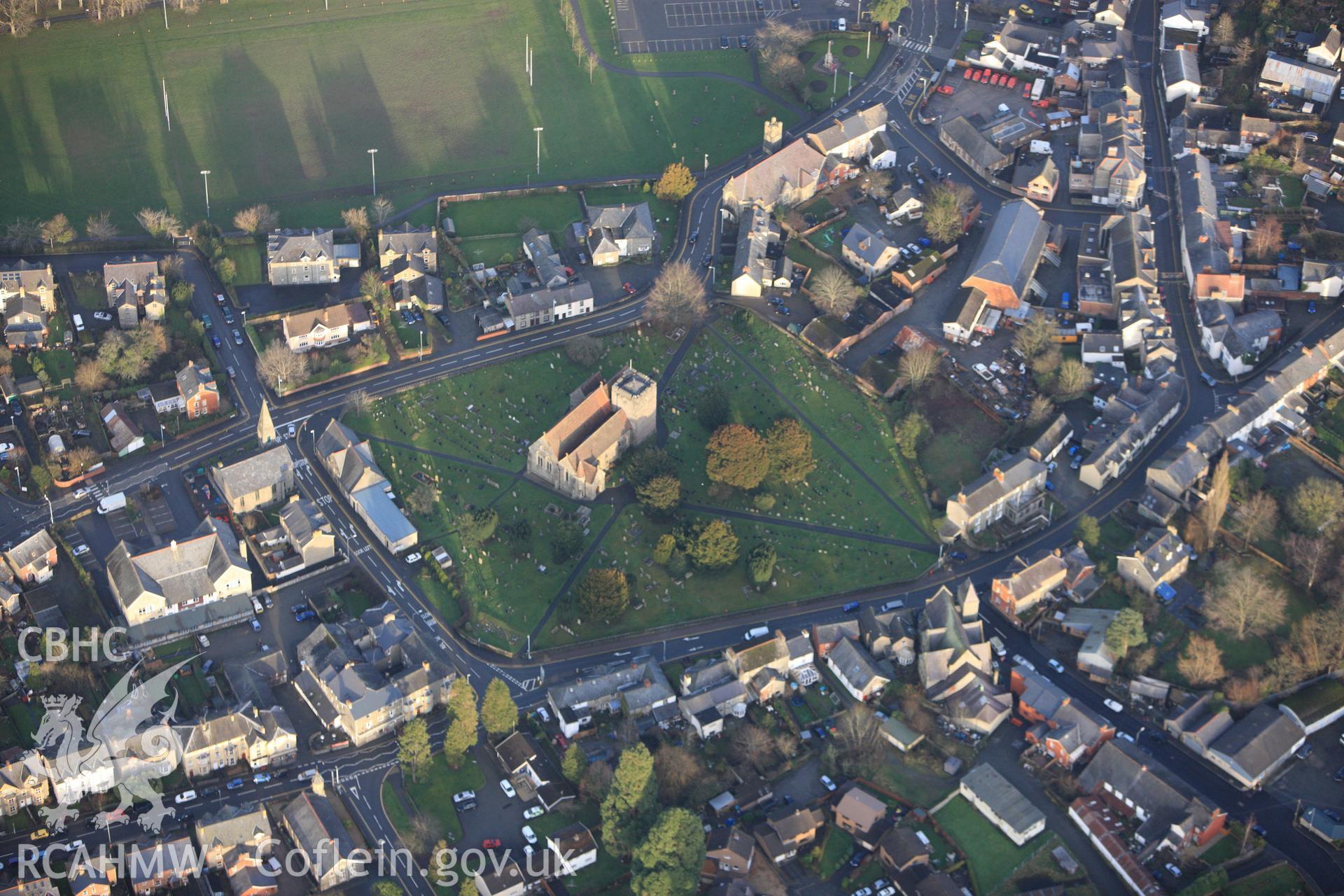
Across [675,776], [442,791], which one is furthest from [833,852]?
[442,791]

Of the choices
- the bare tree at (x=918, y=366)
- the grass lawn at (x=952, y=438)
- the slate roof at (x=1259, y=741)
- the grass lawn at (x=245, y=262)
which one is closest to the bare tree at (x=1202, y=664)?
the slate roof at (x=1259, y=741)

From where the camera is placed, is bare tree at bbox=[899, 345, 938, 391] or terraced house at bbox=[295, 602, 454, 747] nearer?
terraced house at bbox=[295, 602, 454, 747]

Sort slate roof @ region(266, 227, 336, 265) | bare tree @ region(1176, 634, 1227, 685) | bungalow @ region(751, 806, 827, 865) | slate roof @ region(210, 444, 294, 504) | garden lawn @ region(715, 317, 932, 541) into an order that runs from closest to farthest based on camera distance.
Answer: bungalow @ region(751, 806, 827, 865)
bare tree @ region(1176, 634, 1227, 685)
slate roof @ region(210, 444, 294, 504)
garden lawn @ region(715, 317, 932, 541)
slate roof @ region(266, 227, 336, 265)

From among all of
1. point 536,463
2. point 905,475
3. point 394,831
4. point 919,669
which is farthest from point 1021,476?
point 394,831

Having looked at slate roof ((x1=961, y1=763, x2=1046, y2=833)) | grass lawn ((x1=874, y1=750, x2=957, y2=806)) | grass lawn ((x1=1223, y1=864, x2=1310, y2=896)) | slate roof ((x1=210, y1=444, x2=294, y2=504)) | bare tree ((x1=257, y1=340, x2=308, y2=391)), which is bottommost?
grass lawn ((x1=1223, y1=864, x2=1310, y2=896))

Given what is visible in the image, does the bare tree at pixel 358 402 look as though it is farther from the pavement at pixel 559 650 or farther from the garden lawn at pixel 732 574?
the garden lawn at pixel 732 574

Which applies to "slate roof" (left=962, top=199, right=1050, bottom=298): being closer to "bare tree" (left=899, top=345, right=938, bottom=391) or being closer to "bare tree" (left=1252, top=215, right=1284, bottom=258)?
"bare tree" (left=899, top=345, right=938, bottom=391)

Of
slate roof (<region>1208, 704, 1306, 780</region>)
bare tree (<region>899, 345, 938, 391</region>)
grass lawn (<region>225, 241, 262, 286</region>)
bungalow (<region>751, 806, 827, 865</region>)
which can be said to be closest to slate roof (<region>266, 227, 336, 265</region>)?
grass lawn (<region>225, 241, 262, 286</region>)
